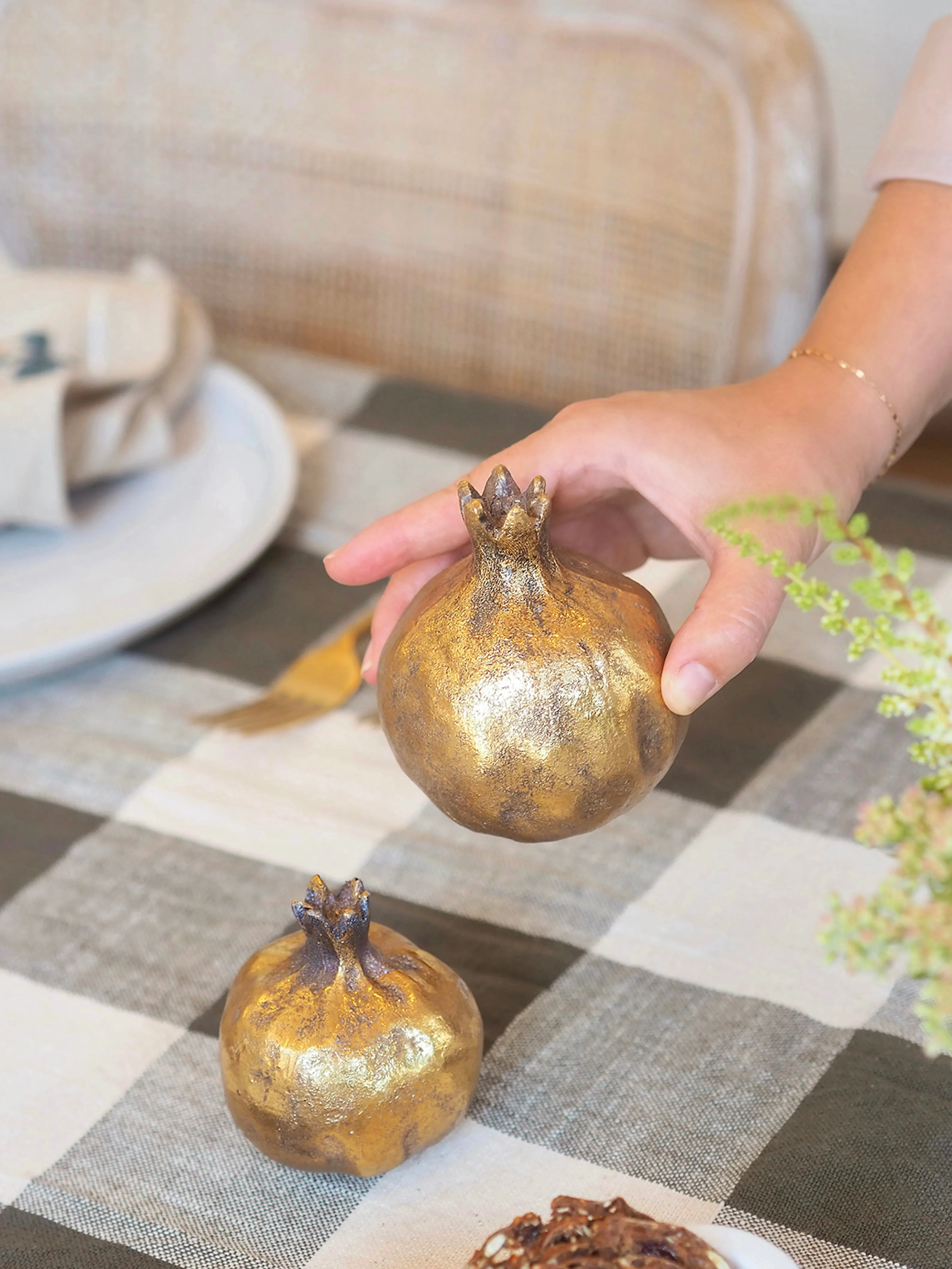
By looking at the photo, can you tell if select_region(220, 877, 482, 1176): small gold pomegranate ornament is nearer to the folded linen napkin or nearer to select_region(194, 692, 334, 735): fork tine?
select_region(194, 692, 334, 735): fork tine

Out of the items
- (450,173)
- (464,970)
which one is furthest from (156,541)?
(450,173)

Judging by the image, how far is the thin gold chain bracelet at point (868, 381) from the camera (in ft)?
1.88

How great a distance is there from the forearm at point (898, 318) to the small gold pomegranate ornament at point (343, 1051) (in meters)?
0.31

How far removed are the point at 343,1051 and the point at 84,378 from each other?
57 centimetres

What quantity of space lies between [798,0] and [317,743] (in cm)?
194

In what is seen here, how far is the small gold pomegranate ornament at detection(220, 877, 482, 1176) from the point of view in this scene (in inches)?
15.6

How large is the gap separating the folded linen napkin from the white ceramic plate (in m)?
0.02

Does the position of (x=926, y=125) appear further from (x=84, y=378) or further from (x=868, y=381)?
(x=84, y=378)

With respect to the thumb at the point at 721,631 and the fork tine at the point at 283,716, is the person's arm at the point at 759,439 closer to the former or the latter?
the thumb at the point at 721,631

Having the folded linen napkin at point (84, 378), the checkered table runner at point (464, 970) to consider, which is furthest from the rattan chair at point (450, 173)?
the checkered table runner at point (464, 970)

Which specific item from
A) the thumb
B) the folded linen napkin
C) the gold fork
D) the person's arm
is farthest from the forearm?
the folded linen napkin

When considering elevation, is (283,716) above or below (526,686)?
below

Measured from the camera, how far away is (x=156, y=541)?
82 centimetres

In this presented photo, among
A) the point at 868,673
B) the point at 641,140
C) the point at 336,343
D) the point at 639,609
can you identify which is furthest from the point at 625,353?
the point at 639,609
